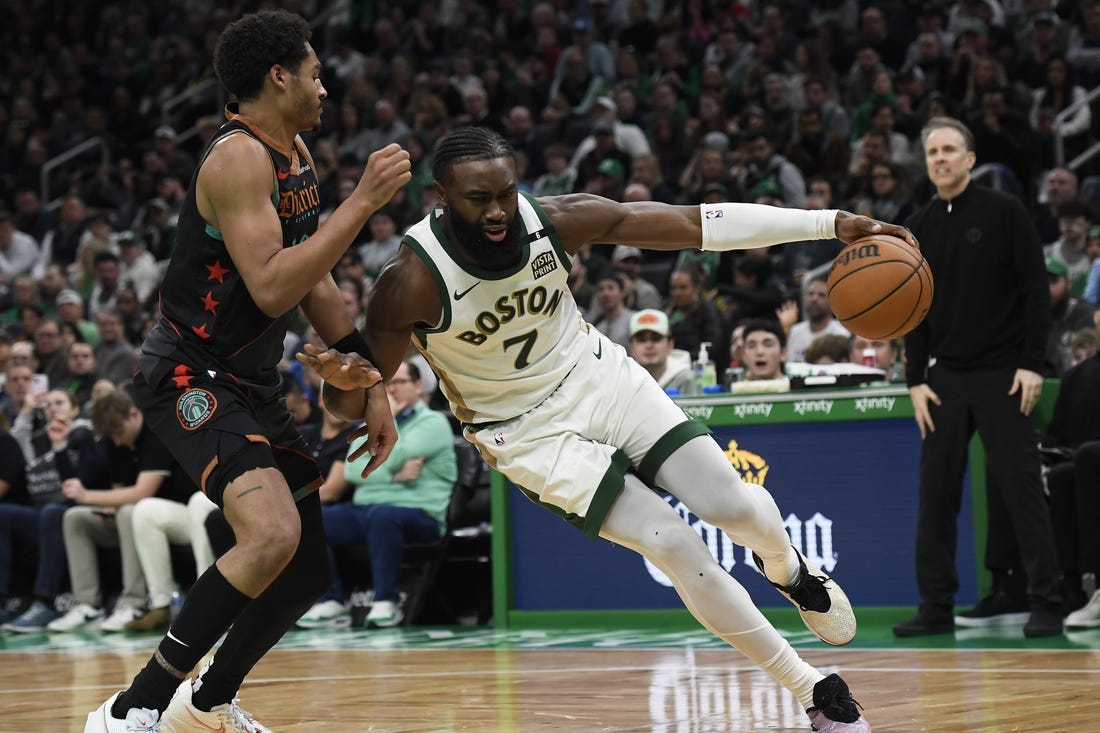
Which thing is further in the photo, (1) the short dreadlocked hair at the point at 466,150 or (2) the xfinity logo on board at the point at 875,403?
(2) the xfinity logo on board at the point at 875,403

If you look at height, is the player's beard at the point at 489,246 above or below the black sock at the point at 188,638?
above

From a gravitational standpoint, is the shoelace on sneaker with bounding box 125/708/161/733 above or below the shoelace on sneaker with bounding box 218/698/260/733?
above

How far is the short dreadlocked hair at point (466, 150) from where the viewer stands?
4324 millimetres

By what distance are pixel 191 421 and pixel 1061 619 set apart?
464 cm

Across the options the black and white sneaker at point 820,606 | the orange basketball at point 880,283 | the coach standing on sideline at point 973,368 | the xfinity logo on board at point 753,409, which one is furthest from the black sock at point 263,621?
the xfinity logo on board at point 753,409

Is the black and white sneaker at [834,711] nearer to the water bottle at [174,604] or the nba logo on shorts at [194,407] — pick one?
the nba logo on shorts at [194,407]

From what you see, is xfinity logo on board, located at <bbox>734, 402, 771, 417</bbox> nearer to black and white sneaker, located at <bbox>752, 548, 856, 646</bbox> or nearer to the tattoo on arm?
black and white sneaker, located at <bbox>752, 548, 856, 646</bbox>

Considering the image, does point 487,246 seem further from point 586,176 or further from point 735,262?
point 586,176

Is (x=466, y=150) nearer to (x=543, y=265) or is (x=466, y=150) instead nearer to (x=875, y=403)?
(x=543, y=265)

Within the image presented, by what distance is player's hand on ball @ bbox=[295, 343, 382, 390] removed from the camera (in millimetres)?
→ 4148

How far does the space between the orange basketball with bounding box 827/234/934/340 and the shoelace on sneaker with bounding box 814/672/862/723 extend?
1191mm

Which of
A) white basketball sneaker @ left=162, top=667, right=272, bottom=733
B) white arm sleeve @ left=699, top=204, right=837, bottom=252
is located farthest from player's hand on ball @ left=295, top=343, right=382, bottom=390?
white arm sleeve @ left=699, top=204, right=837, bottom=252

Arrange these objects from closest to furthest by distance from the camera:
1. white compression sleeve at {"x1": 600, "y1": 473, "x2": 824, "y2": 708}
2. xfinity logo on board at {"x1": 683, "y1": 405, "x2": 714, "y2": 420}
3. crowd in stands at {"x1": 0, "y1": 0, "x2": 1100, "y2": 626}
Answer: white compression sleeve at {"x1": 600, "y1": 473, "x2": 824, "y2": 708} → xfinity logo on board at {"x1": 683, "y1": 405, "x2": 714, "y2": 420} → crowd in stands at {"x1": 0, "y1": 0, "x2": 1100, "y2": 626}

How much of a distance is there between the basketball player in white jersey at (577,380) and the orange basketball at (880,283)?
2.6 inches
